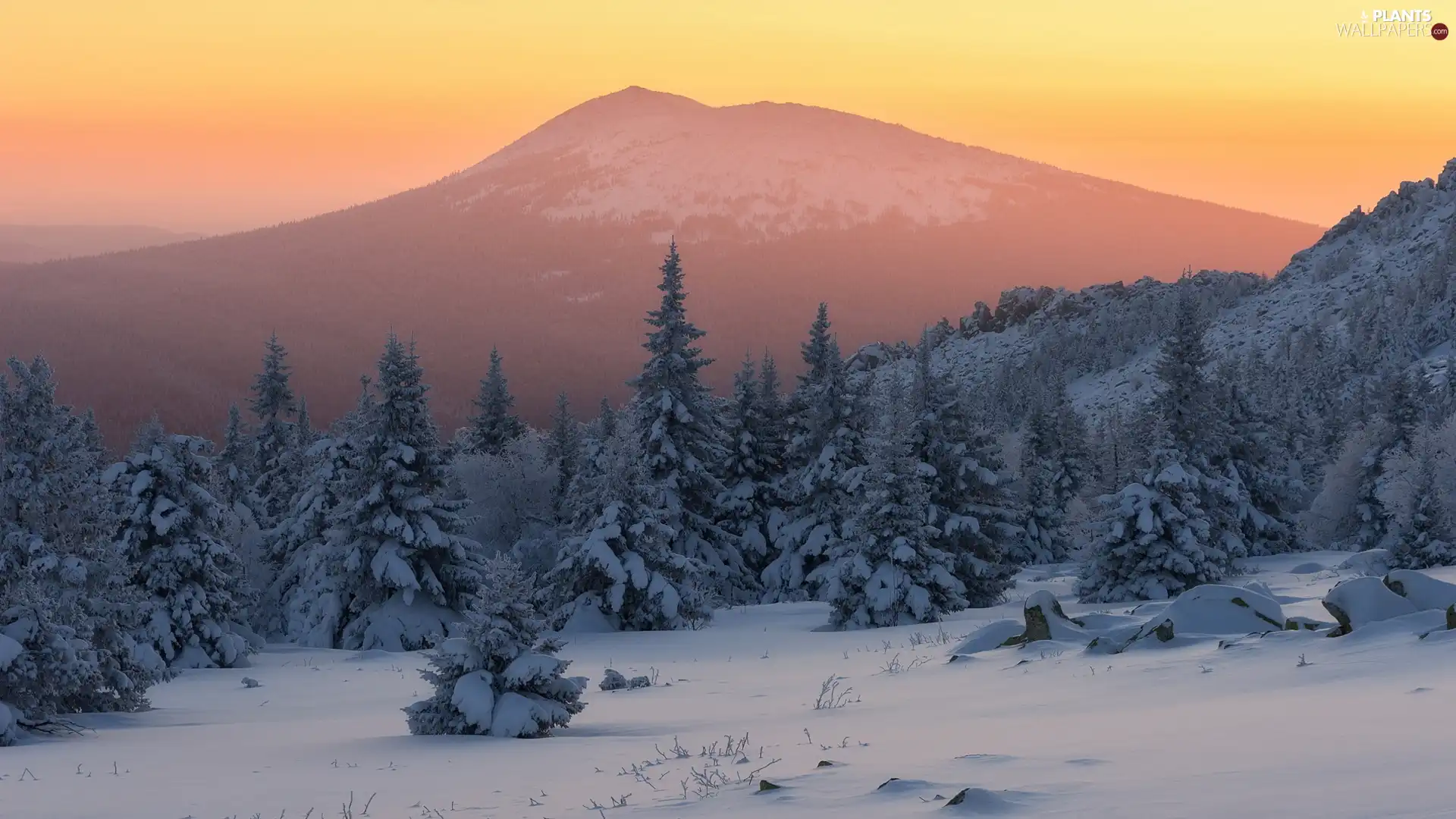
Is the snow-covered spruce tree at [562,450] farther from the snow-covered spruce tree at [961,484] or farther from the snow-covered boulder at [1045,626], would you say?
the snow-covered boulder at [1045,626]

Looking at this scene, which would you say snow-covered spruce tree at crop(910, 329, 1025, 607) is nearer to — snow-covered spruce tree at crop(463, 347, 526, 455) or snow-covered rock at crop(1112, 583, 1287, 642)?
snow-covered rock at crop(1112, 583, 1287, 642)

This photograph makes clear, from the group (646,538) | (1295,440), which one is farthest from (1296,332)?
(646,538)

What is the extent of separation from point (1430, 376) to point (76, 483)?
143465 mm

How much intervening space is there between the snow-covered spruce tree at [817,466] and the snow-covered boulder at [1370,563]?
49.8ft

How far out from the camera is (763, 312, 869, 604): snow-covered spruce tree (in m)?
41.8

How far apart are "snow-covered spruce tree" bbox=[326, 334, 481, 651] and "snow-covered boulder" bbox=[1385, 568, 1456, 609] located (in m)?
24.6

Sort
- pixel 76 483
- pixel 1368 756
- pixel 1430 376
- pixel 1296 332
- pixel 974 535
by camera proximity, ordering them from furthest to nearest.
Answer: pixel 1296 332
pixel 1430 376
pixel 974 535
pixel 76 483
pixel 1368 756

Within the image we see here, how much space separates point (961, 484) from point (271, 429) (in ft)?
118

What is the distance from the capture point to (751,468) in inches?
1812

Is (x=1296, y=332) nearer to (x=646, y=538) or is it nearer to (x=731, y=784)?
(x=646, y=538)

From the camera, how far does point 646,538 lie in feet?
106

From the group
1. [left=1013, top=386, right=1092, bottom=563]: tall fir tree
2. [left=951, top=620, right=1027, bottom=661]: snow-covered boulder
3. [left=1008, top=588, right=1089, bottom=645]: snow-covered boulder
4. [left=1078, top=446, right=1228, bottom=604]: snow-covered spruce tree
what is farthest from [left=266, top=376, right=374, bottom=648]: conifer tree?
[left=1013, top=386, right=1092, bottom=563]: tall fir tree

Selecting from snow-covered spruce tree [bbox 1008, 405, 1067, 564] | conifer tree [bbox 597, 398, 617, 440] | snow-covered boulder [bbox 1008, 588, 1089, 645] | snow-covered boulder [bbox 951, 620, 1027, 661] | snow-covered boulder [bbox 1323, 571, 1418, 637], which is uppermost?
conifer tree [bbox 597, 398, 617, 440]

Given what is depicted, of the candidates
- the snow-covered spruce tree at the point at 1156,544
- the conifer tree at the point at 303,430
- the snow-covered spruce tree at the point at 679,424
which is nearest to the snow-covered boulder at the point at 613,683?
the snow-covered spruce tree at the point at 1156,544
